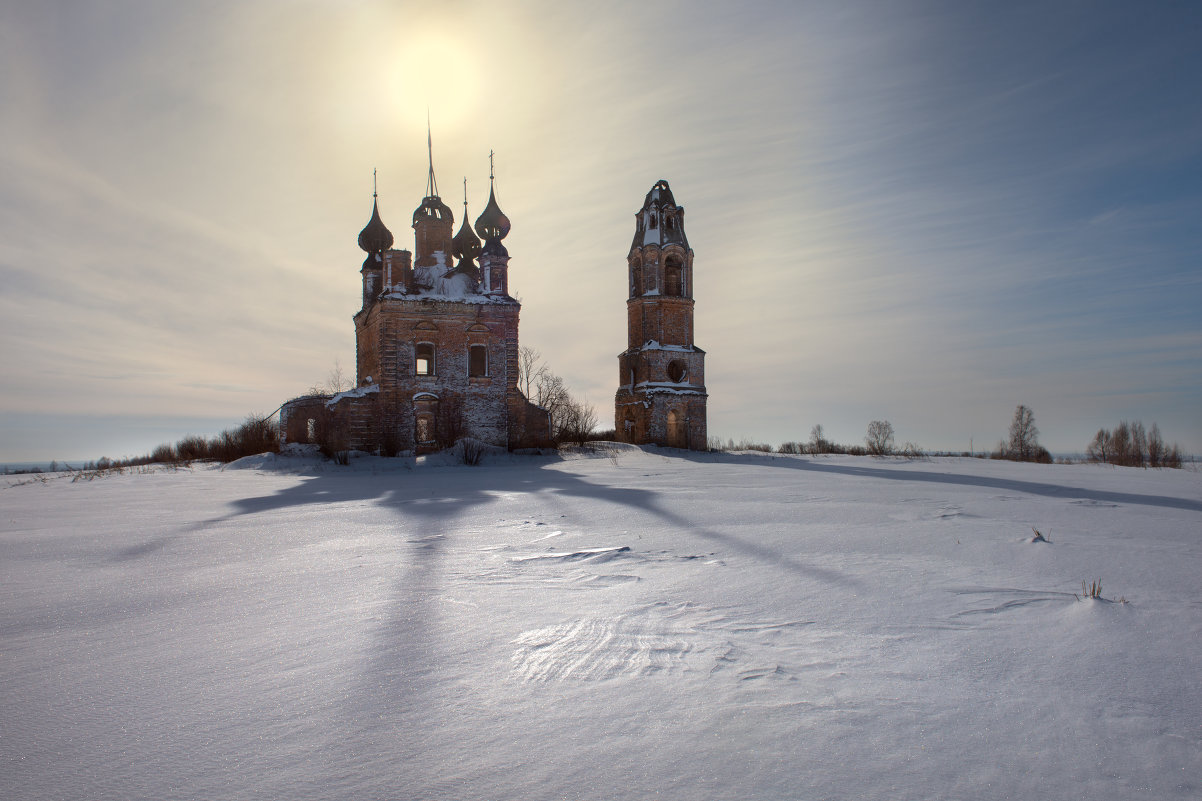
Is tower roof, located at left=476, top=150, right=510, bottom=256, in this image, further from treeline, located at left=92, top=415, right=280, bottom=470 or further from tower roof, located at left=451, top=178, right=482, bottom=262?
treeline, located at left=92, top=415, right=280, bottom=470

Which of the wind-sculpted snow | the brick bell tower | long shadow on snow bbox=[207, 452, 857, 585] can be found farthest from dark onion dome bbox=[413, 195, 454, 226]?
the wind-sculpted snow

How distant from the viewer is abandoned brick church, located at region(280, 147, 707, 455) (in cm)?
1997

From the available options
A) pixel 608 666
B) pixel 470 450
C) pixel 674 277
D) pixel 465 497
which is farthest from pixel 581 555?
pixel 674 277

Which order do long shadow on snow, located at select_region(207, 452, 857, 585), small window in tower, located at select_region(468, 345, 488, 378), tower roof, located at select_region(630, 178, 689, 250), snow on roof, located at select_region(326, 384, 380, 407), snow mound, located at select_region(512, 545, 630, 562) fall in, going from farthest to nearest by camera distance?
tower roof, located at select_region(630, 178, 689, 250) → small window in tower, located at select_region(468, 345, 488, 378) → snow on roof, located at select_region(326, 384, 380, 407) → long shadow on snow, located at select_region(207, 452, 857, 585) → snow mound, located at select_region(512, 545, 630, 562)

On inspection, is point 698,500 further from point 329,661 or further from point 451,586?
point 329,661

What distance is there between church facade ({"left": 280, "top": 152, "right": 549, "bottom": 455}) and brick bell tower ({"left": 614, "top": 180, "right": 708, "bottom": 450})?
560cm

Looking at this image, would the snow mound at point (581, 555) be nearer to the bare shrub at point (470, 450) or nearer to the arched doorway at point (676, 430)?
the bare shrub at point (470, 450)

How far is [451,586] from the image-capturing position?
336 centimetres

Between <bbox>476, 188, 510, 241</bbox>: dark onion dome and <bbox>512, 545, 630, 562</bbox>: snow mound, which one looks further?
<bbox>476, 188, 510, 241</bbox>: dark onion dome

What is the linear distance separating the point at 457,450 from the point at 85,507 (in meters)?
11.3

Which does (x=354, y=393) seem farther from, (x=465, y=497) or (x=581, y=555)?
(x=581, y=555)

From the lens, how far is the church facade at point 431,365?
19.8m

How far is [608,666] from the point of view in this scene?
2.22 m

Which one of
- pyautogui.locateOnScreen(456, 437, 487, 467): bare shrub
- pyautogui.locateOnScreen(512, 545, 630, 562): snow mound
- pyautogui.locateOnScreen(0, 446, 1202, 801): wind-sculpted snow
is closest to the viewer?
pyautogui.locateOnScreen(0, 446, 1202, 801): wind-sculpted snow
